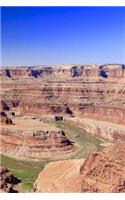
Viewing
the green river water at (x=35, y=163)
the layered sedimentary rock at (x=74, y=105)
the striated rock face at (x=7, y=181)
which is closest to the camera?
the striated rock face at (x=7, y=181)

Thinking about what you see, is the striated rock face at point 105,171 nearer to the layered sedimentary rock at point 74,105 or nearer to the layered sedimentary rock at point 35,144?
the layered sedimentary rock at point 35,144

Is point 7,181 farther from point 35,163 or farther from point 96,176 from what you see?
point 35,163

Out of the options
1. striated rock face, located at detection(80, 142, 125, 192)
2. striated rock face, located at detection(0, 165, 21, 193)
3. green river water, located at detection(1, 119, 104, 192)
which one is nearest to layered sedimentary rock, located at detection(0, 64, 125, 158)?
green river water, located at detection(1, 119, 104, 192)

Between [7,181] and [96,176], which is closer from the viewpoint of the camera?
[96,176]

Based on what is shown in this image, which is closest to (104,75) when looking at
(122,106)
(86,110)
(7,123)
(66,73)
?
(66,73)

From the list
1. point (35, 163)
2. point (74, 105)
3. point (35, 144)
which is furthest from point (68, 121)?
point (35, 163)

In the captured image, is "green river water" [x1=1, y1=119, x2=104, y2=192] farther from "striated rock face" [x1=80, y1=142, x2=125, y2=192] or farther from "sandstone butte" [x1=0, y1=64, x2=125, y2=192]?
"striated rock face" [x1=80, y1=142, x2=125, y2=192]

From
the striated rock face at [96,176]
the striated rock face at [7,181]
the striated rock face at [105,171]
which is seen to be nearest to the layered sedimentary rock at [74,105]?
the striated rock face at [7,181]
